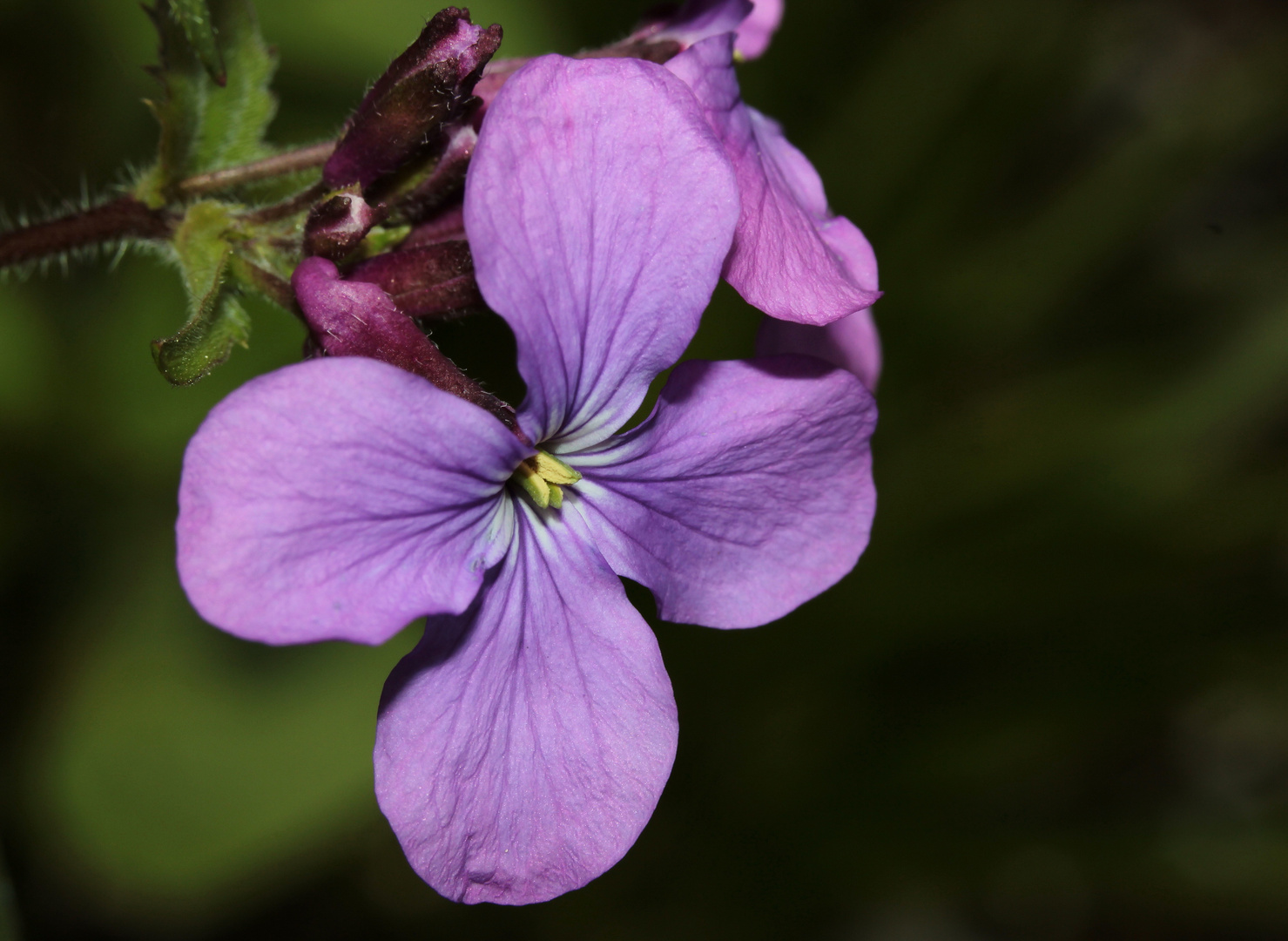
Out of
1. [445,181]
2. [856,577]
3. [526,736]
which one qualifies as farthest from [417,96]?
[856,577]

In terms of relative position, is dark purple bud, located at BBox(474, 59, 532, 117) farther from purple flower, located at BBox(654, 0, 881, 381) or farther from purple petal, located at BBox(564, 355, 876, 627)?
purple petal, located at BBox(564, 355, 876, 627)

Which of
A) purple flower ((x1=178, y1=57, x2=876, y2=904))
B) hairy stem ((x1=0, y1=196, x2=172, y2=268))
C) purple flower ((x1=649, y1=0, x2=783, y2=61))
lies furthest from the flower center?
hairy stem ((x1=0, y1=196, x2=172, y2=268))

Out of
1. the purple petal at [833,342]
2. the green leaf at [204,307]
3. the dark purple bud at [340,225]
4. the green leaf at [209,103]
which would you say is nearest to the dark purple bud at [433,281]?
the dark purple bud at [340,225]

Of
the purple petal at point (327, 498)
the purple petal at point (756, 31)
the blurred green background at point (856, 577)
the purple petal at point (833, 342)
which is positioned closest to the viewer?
the purple petal at point (327, 498)

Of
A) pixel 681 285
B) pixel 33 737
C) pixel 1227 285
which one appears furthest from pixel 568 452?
pixel 1227 285

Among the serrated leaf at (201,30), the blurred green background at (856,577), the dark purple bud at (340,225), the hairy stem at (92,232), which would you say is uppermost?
the serrated leaf at (201,30)

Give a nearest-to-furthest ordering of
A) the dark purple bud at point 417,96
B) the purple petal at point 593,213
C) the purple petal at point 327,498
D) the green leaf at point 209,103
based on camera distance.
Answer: the purple petal at point 327,498, the purple petal at point 593,213, the dark purple bud at point 417,96, the green leaf at point 209,103

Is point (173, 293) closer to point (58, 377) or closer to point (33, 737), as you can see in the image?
point (58, 377)

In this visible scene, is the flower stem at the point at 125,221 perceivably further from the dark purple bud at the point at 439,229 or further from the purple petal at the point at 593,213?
the purple petal at the point at 593,213
